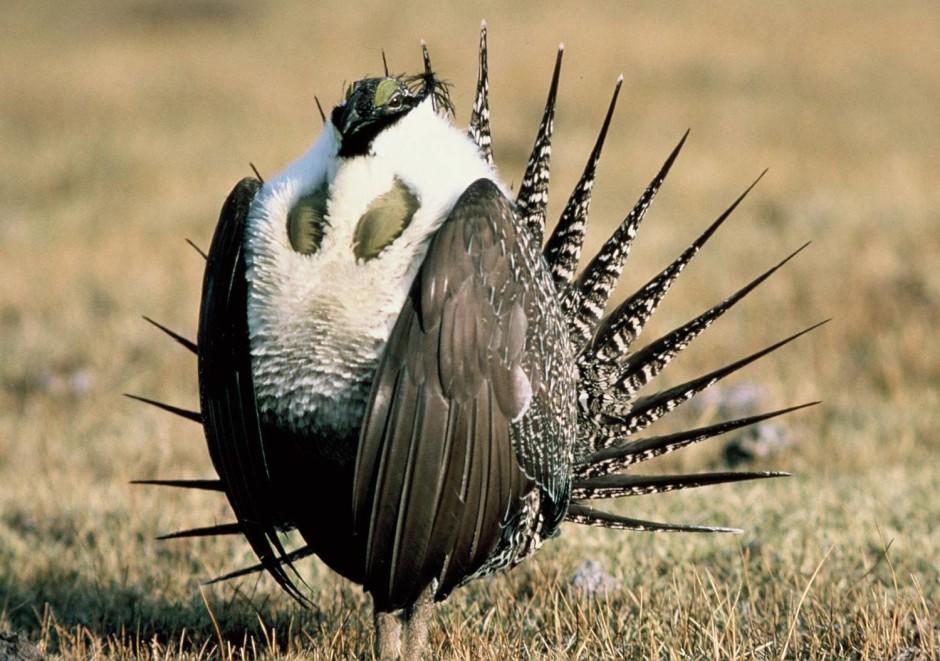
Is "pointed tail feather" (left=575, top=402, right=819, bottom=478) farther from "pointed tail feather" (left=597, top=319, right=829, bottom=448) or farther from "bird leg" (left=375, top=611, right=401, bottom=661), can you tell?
"bird leg" (left=375, top=611, right=401, bottom=661)

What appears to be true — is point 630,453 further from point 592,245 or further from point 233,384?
point 592,245

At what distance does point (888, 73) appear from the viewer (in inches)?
571

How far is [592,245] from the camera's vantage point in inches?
348

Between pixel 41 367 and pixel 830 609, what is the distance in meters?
5.14

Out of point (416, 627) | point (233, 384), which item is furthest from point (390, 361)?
point (416, 627)

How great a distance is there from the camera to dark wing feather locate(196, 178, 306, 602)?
2582 mm

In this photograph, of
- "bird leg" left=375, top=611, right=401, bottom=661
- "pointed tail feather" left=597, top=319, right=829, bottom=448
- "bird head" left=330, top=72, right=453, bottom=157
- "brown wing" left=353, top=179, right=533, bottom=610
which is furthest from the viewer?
"pointed tail feather" left=597, top=319, right=829, bottom=448

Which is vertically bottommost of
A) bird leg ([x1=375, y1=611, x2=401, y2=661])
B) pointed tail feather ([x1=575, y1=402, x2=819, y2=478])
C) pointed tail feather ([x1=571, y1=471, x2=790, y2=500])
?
bird leg ([x1=375, y1=611, x2=401, y2=661])

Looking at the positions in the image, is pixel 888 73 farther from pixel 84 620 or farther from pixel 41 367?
pixel 84 620

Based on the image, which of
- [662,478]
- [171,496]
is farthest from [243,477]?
[171,496]

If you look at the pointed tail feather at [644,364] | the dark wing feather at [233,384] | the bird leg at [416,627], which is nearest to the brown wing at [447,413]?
the bird leg at [416,627]

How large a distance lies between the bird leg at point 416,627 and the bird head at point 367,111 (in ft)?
2.92

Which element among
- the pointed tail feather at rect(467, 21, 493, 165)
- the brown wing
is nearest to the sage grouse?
the brown wing

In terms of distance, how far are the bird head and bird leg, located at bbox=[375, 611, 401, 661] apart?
973 millimetres
